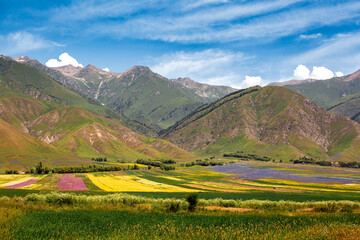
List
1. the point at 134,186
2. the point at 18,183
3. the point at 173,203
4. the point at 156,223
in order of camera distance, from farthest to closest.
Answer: the point at 134,186
the point at 18,183
the point at 173,203
the point at 156,223

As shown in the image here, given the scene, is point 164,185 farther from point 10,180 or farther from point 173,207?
point 173,207

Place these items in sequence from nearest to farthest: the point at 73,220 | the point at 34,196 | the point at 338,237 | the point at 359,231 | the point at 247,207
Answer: the point at 338,237 < the point at 359,231 < the point at 73,220 < the point at 34,196 < the point at 247,207

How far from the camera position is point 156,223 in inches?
1131

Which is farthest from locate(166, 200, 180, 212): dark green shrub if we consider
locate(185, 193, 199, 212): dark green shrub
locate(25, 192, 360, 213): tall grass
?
locate(185, 193, 199, 212): dark green shrub

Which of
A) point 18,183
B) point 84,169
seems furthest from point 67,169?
point 18,183

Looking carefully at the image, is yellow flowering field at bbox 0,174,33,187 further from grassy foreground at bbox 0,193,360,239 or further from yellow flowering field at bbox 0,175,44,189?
grassy foreground at bbox 0,193,360,239

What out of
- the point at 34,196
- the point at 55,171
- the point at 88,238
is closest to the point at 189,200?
the point at 88,238

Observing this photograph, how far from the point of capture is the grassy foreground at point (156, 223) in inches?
872

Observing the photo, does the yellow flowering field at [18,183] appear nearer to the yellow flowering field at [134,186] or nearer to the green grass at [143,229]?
the yellow flowering field at [134,186]

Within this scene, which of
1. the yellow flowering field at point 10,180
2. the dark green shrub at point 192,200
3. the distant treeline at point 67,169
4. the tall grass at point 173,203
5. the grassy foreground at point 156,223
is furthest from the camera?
the distant treeline at point 67,169

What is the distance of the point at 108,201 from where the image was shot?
46219 millimetres

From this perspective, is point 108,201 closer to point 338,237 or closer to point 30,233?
point 30,233

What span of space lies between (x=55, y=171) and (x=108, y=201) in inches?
4447

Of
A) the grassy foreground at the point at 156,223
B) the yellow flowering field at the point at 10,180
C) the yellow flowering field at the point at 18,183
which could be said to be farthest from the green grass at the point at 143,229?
the yellow flowering field at the point at 10,180
